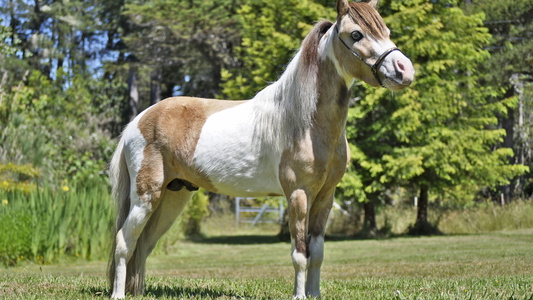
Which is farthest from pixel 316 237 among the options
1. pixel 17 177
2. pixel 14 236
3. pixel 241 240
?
pixel 241 240

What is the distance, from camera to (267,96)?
5.12m

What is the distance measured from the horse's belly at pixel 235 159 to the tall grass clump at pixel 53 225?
7.14m

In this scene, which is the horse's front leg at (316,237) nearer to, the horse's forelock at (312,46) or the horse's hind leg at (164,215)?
the horse's forelock at (312,46)

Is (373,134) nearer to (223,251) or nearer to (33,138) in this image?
(223,251)

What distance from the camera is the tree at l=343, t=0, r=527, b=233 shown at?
18.9m

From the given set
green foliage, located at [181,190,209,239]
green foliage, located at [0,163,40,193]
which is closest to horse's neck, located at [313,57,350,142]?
green foliage, located at [0,163,40,193]

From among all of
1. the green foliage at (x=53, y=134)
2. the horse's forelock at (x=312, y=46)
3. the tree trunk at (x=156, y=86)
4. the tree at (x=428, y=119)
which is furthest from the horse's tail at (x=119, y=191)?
the tree trunk at (x=156, y=86)

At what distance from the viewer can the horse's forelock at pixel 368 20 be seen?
15.0 ft

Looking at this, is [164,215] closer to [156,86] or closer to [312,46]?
[312,46]

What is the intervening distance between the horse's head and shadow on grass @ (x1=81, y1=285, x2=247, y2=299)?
2095 mm

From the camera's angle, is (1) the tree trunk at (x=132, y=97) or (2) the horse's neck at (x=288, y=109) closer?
(2) the horse's neck at (x=288, y=109)

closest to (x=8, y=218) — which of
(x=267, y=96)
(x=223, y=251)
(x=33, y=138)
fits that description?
(x=33, y=138)

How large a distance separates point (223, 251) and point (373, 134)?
19.8 feet

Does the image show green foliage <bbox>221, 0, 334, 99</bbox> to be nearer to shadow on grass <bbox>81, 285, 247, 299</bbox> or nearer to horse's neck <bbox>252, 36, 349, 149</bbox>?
shadow on grass <bbox>81, 285, 247, 299</bbox>
